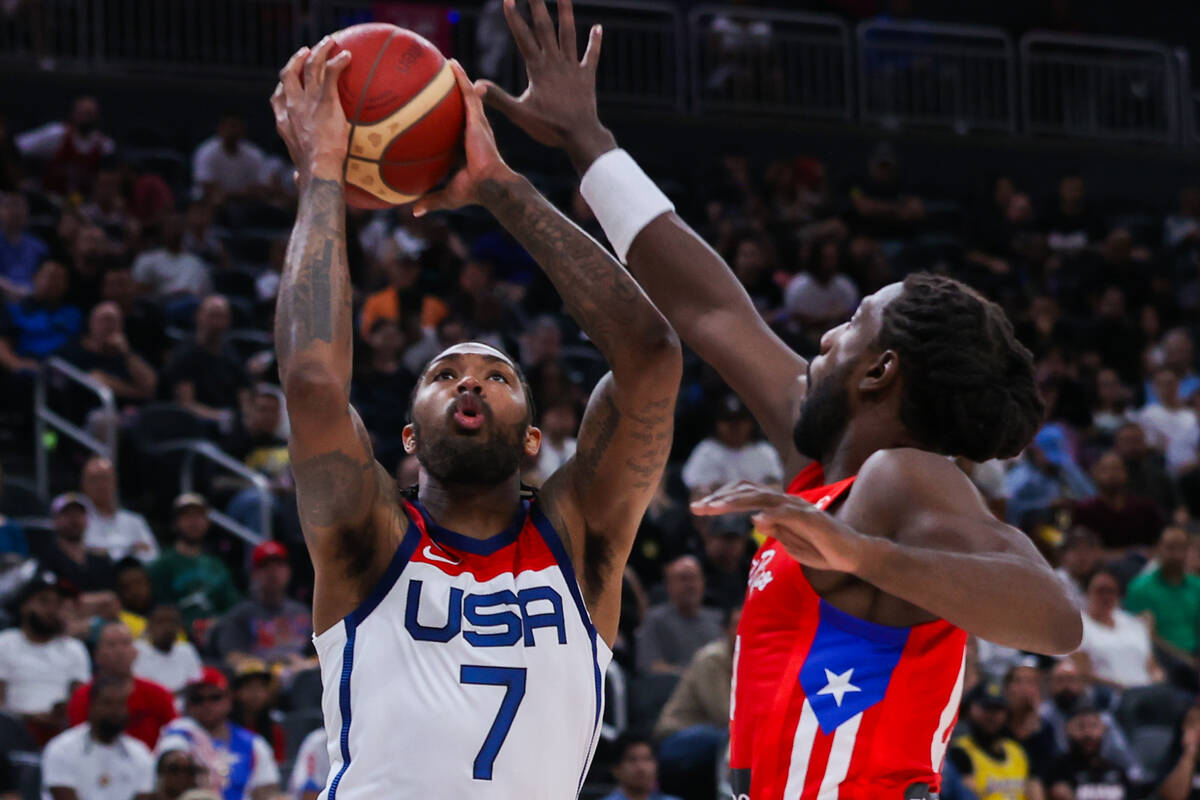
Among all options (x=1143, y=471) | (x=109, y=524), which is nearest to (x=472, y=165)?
(x=109, y=524)

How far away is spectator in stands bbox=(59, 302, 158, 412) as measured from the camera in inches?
448

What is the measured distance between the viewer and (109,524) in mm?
10242

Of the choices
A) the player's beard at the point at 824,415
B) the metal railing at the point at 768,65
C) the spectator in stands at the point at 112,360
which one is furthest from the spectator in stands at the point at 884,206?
the player's beard at the point at 824,415

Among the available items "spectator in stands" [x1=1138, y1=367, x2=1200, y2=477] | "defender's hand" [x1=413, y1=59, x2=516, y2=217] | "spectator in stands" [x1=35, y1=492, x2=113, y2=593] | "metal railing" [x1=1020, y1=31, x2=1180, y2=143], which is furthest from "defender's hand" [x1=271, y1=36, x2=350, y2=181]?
"metal railing" [x1=1020, y1=31, x2=1180, y2=143]

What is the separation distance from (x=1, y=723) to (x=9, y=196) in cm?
540

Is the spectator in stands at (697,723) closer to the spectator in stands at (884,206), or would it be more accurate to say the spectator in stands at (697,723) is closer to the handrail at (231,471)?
the handrail at (231,471)

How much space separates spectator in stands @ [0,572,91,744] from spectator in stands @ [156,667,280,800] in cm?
74

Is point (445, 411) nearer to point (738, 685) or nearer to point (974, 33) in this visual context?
point (738, 685)

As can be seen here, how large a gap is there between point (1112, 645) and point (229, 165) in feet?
27.5

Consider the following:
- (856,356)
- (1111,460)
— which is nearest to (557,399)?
(1111,460)

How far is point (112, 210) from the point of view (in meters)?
13.5

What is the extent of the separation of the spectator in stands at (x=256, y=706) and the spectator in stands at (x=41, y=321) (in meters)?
3.64

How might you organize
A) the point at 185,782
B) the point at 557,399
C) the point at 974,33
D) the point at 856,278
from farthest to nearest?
1. the point at 974,33
2. the point at 856,278
3. the point at 557,399
4. the point at 185,782

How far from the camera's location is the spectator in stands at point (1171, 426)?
45.3 feet
